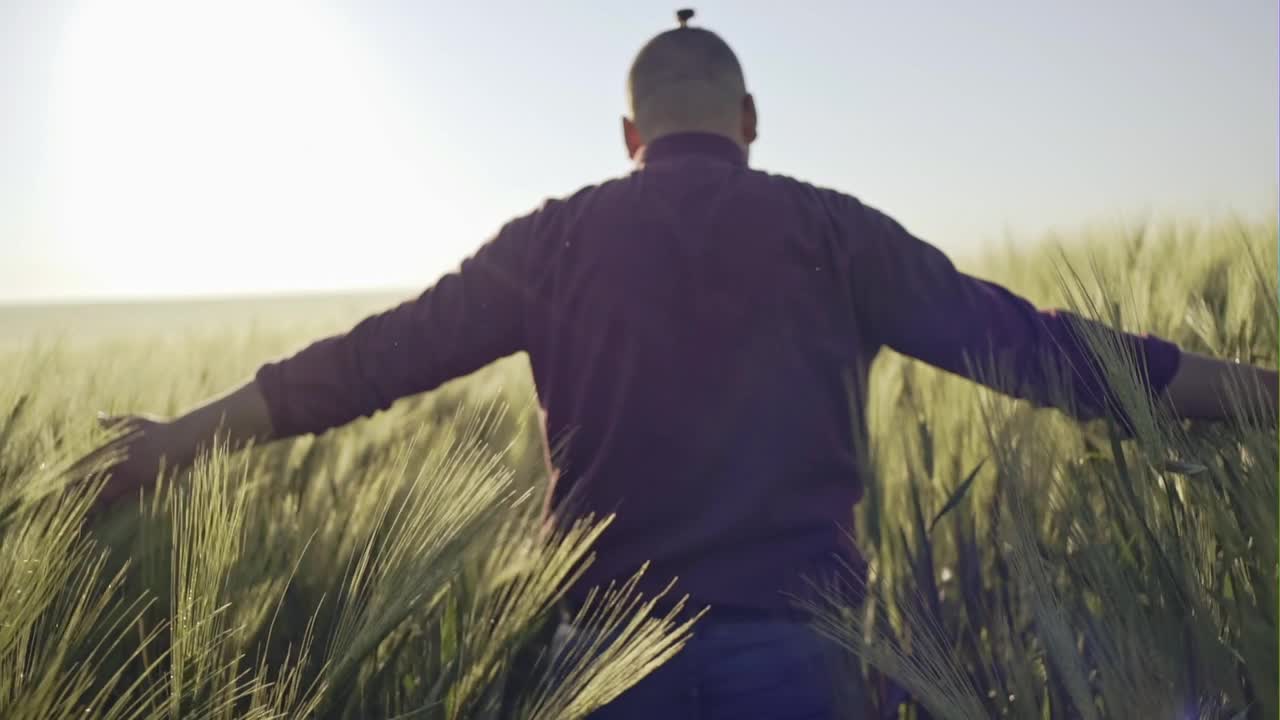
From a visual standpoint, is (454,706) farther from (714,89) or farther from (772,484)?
(714,89)

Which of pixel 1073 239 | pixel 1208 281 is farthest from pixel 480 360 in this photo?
pixel 1073 239

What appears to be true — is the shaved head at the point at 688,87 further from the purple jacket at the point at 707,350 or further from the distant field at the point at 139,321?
the distant field at the point at 139,321

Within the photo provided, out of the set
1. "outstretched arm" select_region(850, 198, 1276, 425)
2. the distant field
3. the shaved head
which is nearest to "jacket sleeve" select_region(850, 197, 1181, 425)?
"outstretched arm" select_region(850, 198, 1276, 425)

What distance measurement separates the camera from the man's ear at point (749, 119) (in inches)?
61.5

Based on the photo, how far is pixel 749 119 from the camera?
1.57m

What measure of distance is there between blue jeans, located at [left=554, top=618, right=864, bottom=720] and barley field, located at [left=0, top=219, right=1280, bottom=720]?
9 cm

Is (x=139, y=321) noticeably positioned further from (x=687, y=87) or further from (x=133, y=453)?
(x=687, y=87)

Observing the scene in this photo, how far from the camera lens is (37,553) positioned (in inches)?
30.9

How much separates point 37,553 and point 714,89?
3.50 feet

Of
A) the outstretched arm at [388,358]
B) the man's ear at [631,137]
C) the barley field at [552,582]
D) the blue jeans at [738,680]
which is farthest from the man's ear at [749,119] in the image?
the blue jeans at [738,680]

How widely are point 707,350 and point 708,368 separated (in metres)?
0.02

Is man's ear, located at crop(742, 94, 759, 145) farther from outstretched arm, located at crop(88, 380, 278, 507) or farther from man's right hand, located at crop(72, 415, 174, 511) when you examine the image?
man's right hand, located at crop(72, 415, 174, 511)

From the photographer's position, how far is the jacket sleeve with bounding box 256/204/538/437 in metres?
1.35

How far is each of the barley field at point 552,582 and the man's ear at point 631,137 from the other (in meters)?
0.57
